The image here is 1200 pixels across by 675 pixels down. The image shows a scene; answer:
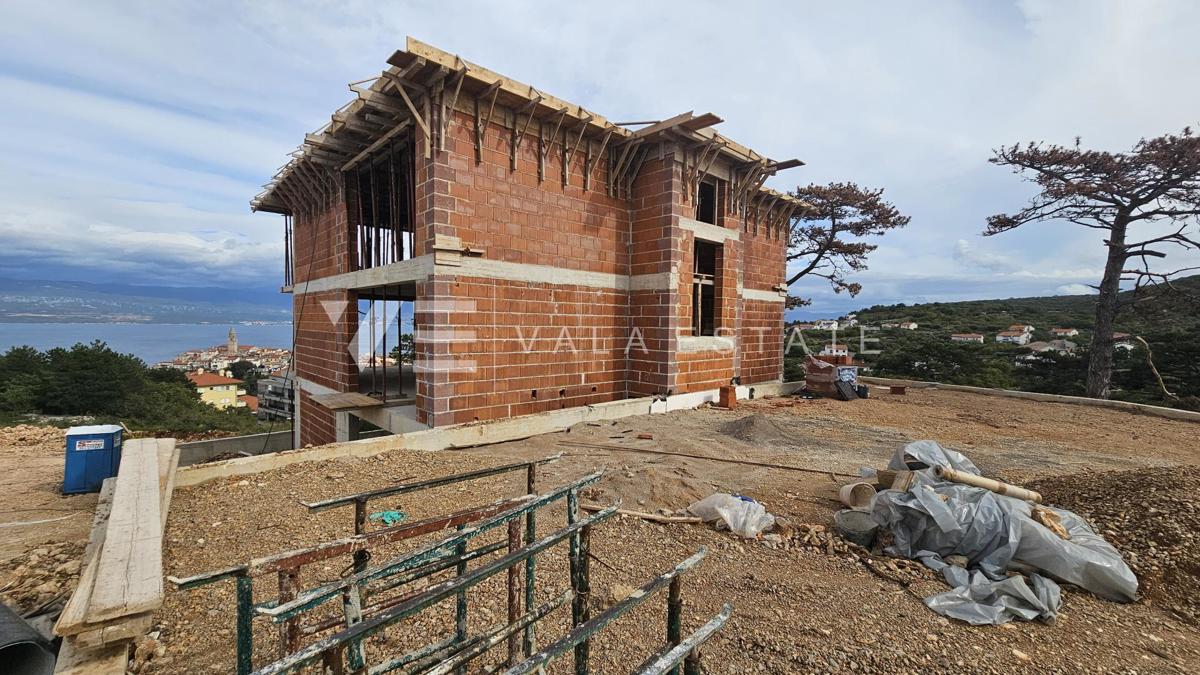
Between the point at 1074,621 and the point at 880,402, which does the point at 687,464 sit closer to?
the point at 1074,621

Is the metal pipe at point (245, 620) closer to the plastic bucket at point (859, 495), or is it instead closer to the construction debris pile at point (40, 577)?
the construction debris pile at point (40, 577)

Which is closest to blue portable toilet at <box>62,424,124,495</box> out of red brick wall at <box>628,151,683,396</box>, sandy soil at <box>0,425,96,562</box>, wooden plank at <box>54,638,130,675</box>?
sandy soil at <box>0,425,96,562</box>

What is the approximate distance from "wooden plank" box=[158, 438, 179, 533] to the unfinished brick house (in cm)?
313

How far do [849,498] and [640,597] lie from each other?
417 cm

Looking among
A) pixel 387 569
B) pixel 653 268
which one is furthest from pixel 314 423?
pixel 387 569

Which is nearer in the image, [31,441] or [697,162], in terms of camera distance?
[31,441]

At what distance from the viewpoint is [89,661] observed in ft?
7.20

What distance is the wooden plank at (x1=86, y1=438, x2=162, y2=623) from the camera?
2301 millimetres

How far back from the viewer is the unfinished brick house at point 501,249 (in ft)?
25.2

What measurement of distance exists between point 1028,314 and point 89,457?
170ft

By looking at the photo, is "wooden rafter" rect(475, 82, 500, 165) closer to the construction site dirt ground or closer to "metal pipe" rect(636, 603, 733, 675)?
the construction site dirt ground

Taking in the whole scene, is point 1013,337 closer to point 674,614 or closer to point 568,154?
point 568,154

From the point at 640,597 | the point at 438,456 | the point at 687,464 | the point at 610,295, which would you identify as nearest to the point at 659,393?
the point at 610,295

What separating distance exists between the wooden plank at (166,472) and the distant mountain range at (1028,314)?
70.8 ft
